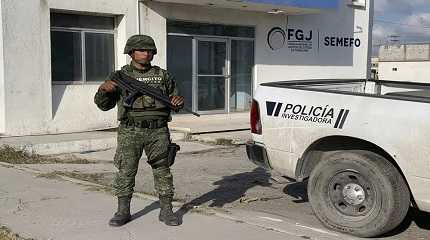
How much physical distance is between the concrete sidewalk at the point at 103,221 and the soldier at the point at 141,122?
0.22 metres

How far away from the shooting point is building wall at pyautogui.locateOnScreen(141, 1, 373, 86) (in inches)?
570

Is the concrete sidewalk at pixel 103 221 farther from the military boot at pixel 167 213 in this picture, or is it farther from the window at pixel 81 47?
the window at pixel 81 47

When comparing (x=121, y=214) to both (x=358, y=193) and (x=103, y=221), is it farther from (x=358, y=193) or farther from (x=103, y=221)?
(x=358, y=193)

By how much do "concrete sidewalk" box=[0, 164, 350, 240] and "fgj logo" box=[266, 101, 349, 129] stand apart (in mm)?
1002

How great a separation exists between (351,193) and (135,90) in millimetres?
2105

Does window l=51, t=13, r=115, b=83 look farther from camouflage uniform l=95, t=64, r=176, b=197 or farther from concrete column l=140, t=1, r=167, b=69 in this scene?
camouflage uniform l=95, t=64, r=176, b=197

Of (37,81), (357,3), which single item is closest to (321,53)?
(357,3)

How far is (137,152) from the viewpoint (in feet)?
17.8

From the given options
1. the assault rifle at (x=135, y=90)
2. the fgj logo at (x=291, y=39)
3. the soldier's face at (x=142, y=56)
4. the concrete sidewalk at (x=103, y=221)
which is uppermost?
the fgj logo at (x=291, y=39)

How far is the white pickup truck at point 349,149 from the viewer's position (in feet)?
16.3

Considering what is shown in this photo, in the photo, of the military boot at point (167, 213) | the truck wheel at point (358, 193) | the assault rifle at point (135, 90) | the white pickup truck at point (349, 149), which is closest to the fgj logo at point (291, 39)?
the white pickup truck at point (349, 149)

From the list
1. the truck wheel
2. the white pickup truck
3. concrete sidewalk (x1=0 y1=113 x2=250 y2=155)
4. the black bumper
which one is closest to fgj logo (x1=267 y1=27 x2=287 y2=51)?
concrete sidewalk (x1=0 y1=113 x2=250 y2=155)

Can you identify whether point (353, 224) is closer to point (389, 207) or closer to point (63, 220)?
point (389, 207)

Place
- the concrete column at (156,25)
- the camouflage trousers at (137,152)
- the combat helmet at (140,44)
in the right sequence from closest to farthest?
1. the combat helmet at (140,44)
2. the camouflage trousers at (137,152)
3. the concrete column at (156,25)
